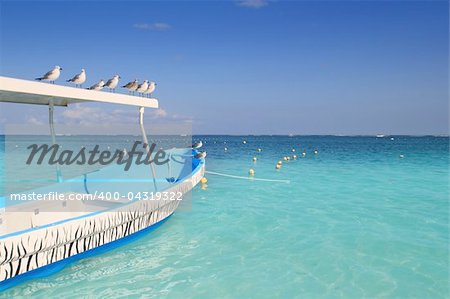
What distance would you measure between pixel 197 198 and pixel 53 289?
8.95 meters

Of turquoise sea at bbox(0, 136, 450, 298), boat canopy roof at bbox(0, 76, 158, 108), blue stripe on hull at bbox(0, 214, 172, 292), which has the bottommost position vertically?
turquoise sea at bbox(0, 136, 450, 298)

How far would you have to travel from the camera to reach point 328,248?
A: 8.73 metres

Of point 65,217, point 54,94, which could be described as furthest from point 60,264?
point 54,94

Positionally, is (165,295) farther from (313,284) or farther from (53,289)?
(313,284)

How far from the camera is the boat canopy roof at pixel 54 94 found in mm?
5824

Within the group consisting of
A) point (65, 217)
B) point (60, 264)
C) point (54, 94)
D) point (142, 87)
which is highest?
point (142, 87)

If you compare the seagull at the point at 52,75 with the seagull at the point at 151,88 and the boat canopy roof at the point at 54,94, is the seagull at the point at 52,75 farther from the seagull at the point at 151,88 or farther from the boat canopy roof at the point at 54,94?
the seagull at the point at 151,88

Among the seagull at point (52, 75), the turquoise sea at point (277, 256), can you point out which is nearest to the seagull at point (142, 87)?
the seagull at point (52, 75)

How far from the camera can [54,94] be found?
668 cm

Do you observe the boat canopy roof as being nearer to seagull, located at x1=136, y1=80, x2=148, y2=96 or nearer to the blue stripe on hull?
seagull, located at x1=136, y1=80, x2=148, y2=96

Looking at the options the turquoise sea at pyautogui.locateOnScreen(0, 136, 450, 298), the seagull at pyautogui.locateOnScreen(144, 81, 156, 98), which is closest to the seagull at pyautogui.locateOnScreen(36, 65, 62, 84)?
the seagull at pyautogui.locateOnScreen(144, 81, 156, 98)

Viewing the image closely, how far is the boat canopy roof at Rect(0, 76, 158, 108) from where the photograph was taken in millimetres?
5824

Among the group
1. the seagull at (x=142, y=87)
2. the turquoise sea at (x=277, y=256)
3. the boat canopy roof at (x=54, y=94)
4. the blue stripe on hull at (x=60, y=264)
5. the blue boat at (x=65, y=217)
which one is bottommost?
the turquoise sea at (x=277, y=256)

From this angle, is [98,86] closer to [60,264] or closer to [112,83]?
[112,83]
